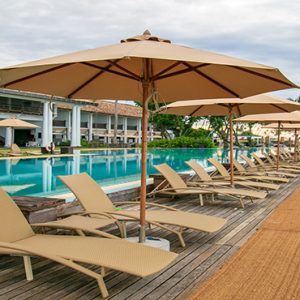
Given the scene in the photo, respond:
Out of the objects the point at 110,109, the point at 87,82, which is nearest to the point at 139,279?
the point at 87,82

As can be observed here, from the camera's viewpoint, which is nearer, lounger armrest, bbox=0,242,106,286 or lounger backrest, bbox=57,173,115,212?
lounger armrest, bbox=0,242,106,286

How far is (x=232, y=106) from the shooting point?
803cm

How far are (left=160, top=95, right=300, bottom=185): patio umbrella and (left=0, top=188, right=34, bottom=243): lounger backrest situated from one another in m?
4.09

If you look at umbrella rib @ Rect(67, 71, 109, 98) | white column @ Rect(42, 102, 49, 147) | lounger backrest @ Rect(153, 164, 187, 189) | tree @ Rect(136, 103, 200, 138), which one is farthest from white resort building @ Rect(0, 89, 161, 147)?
umbrella rib @ Rect(67, 71, 109, 98)

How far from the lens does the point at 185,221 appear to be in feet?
14.9

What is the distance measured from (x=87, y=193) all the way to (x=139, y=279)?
1.70m

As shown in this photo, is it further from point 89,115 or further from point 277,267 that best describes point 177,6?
point 89,115

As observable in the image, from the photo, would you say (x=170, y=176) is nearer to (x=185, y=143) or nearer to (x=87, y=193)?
(x=87, y=193)

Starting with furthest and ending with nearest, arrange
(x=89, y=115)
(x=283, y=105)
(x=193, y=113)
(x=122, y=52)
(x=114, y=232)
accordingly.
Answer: (x=89, y=115)
(x=193, y=113)
(x=283, y=105)
(x=114, y=232)
(x=122, y=52)

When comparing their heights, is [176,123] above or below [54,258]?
above

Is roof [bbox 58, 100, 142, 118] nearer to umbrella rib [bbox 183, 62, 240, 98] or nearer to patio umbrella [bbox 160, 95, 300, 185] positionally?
patio umbrella [bbox 160, 95, 300, 185]

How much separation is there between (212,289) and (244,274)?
47 cm

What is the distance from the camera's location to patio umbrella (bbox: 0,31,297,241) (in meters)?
3.12

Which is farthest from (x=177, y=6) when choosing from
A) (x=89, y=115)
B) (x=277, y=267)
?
(x=89, y=115)
